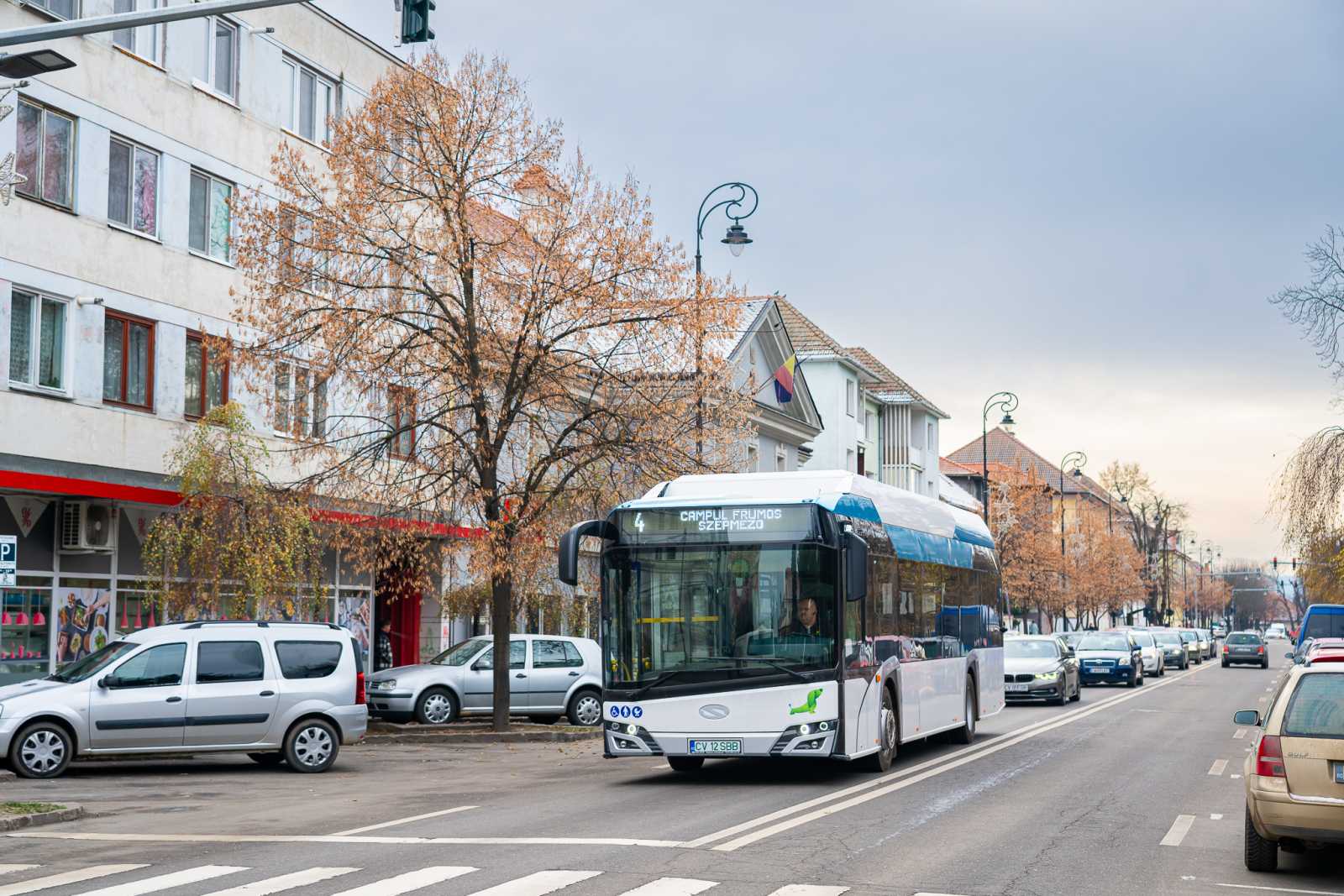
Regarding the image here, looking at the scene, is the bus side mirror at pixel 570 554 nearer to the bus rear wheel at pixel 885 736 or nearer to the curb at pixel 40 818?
the bus rear wheel at pixel 885 736

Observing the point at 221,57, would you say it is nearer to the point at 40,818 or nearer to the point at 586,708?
the point at 586,708

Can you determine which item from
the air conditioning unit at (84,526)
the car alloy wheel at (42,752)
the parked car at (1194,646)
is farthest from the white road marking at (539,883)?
the parked car at (1194,646)

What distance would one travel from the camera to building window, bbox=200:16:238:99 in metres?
28.1

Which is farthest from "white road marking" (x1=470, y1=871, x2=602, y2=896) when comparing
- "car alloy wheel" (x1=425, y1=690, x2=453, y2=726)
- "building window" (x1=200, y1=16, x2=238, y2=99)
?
"building window" (x1=200, y1=16, x2=238, y2=99)

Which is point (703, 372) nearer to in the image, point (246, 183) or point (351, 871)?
point (246, 183)

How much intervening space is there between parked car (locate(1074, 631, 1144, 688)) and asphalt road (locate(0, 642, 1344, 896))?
→ 25007 mm

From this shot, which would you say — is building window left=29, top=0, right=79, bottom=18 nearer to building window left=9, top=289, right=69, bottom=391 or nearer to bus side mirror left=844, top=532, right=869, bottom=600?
building window left=9, top=289, right=69, bottom=391

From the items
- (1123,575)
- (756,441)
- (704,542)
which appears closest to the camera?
(704,542)

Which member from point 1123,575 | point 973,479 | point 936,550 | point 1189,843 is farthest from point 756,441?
point 973,479

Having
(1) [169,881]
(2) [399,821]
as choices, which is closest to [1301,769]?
(1) [169,881]

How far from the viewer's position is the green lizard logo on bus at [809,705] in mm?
15867

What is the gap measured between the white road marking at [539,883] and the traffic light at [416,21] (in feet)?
20.2

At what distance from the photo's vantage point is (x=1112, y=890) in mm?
9953

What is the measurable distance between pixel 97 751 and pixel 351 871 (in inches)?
363
